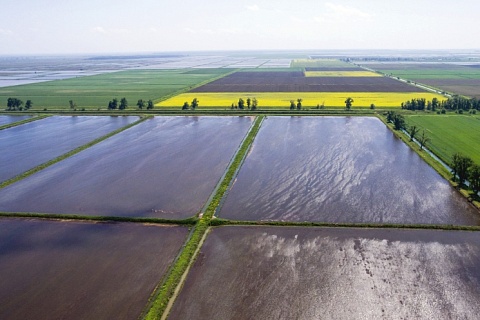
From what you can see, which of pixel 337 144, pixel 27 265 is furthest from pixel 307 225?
pixel 337 144

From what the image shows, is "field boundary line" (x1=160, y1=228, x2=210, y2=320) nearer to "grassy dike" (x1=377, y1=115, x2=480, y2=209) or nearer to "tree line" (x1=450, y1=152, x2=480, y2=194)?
"grassy dike" (x1=377, y1=115, x2=480, y2=209)

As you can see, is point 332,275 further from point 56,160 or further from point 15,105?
point 15,105

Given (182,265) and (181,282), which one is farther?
(182,265)

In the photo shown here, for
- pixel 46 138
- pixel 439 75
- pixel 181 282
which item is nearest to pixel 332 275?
pixel 181 282

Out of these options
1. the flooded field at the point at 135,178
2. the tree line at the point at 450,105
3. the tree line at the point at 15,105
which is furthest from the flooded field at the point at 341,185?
the tree line at the point at 15,105

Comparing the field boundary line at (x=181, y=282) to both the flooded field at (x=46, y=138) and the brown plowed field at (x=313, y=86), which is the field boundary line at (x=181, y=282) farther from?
the brown plowed field at (x=313, y=86)
